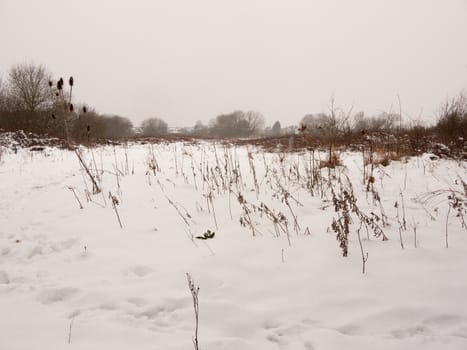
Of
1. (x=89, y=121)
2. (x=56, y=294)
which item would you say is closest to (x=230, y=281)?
(x=56, y=294)

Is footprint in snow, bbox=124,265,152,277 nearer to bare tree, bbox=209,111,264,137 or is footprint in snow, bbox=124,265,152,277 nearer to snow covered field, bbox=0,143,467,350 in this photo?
snow covered field, bbox=0,143,467,350

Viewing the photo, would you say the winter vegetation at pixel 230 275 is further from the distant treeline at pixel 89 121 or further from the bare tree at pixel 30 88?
the bare tree at pixel 30 88

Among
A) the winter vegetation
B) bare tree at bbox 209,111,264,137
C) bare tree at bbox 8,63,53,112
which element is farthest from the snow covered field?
bare tree at bbox 209,111,264,137

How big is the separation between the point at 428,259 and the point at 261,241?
1.16 m

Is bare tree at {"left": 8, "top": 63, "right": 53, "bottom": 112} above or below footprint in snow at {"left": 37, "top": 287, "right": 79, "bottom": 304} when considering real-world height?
above

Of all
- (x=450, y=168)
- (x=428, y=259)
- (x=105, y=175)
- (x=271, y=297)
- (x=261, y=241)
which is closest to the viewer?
(x=271, y=297)

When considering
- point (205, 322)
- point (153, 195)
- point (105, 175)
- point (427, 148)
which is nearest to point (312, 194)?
point (153, 195)

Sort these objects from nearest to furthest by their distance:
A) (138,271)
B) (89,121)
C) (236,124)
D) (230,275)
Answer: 1. (230,275)
2. (138,271)
3. (89,121)
4. (236,124)

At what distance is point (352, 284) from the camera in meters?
1.53

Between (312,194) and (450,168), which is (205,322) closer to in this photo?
(312,194)

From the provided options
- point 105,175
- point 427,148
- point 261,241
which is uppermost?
point 427,148

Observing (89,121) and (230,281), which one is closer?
(230,281)

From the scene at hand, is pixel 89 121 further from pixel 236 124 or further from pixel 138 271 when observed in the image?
pixel 236 124

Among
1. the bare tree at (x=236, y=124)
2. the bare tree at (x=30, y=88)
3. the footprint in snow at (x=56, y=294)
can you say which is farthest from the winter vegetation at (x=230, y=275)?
the bare tree at (x=236, y=124)
